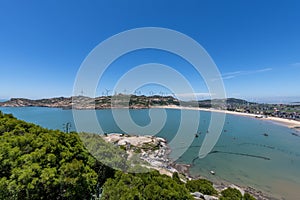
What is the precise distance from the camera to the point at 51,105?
492 feet

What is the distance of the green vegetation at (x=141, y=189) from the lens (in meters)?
7.80

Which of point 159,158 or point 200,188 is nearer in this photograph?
point 200,188

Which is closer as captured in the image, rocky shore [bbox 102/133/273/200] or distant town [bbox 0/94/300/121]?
rocky shore [bbox 102/133/273/200]

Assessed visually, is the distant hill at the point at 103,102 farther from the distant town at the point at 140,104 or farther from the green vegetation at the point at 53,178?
the green vegetation at the point at 53,178

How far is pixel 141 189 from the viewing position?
852 centimetres

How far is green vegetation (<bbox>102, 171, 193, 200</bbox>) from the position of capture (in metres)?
7.80

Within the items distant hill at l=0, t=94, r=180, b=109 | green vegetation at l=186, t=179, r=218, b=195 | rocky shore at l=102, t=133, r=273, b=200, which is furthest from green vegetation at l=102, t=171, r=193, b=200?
distant hill at l=0, t=94, r=180, b=109

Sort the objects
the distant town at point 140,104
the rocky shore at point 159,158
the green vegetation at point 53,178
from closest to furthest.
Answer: the green vegetation at point 53,178
the rocky shore at point 159,158
the distant town at point 140,104

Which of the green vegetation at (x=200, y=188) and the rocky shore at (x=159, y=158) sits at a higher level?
the green vegetation at (x=200, y=188)

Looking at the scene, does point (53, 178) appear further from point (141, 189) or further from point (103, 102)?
point (103, 102)

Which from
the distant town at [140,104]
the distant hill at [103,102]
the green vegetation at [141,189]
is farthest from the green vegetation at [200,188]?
the distant hill at [103,102]

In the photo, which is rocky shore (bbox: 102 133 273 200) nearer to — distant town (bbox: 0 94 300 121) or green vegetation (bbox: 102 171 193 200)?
green vegetation (bbox: 102 171 193 200)

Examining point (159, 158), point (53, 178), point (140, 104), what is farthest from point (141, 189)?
point (140, 104)

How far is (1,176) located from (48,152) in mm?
1918
